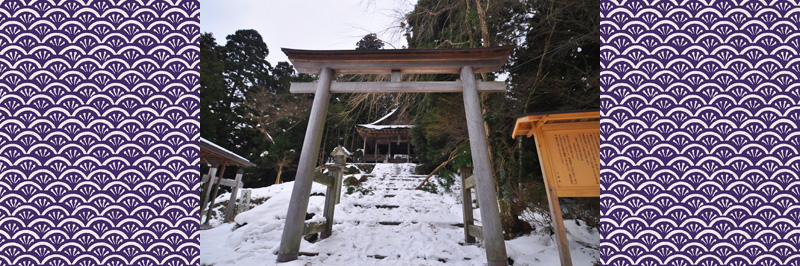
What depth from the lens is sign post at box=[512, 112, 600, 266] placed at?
255 centimetres

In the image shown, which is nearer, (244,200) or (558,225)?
(558,225)

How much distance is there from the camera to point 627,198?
1590 mm

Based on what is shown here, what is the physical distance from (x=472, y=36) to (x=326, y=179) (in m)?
3.77

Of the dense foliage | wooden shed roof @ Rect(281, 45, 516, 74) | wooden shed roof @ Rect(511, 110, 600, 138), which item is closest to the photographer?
wooden shed roof @ Rect(511, 110, 600, 138)

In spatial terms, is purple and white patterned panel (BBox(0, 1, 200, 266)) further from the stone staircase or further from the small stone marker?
the small stone marker

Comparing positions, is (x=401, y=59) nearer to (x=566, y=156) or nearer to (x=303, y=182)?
(x=303, y=182)

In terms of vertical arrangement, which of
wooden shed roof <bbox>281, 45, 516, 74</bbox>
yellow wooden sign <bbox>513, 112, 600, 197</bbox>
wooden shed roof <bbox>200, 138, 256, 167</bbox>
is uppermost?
wooden shed roof <bbox>281, 45, 516, 74</bbox>

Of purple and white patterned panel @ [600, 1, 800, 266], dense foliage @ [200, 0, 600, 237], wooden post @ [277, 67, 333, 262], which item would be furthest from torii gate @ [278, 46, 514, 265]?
purple and white patterned panel @ [600, 1, 800, 266]

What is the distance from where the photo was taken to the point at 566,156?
265cm

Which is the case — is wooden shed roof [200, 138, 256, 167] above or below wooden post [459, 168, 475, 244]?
above

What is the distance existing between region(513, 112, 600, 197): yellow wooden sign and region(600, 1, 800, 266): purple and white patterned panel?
0.97 meters

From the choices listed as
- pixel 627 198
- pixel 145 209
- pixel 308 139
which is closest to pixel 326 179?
pixel 308 139

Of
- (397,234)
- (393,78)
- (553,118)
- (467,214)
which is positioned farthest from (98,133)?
(467,214)

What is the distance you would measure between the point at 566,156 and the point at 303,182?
104 inches
